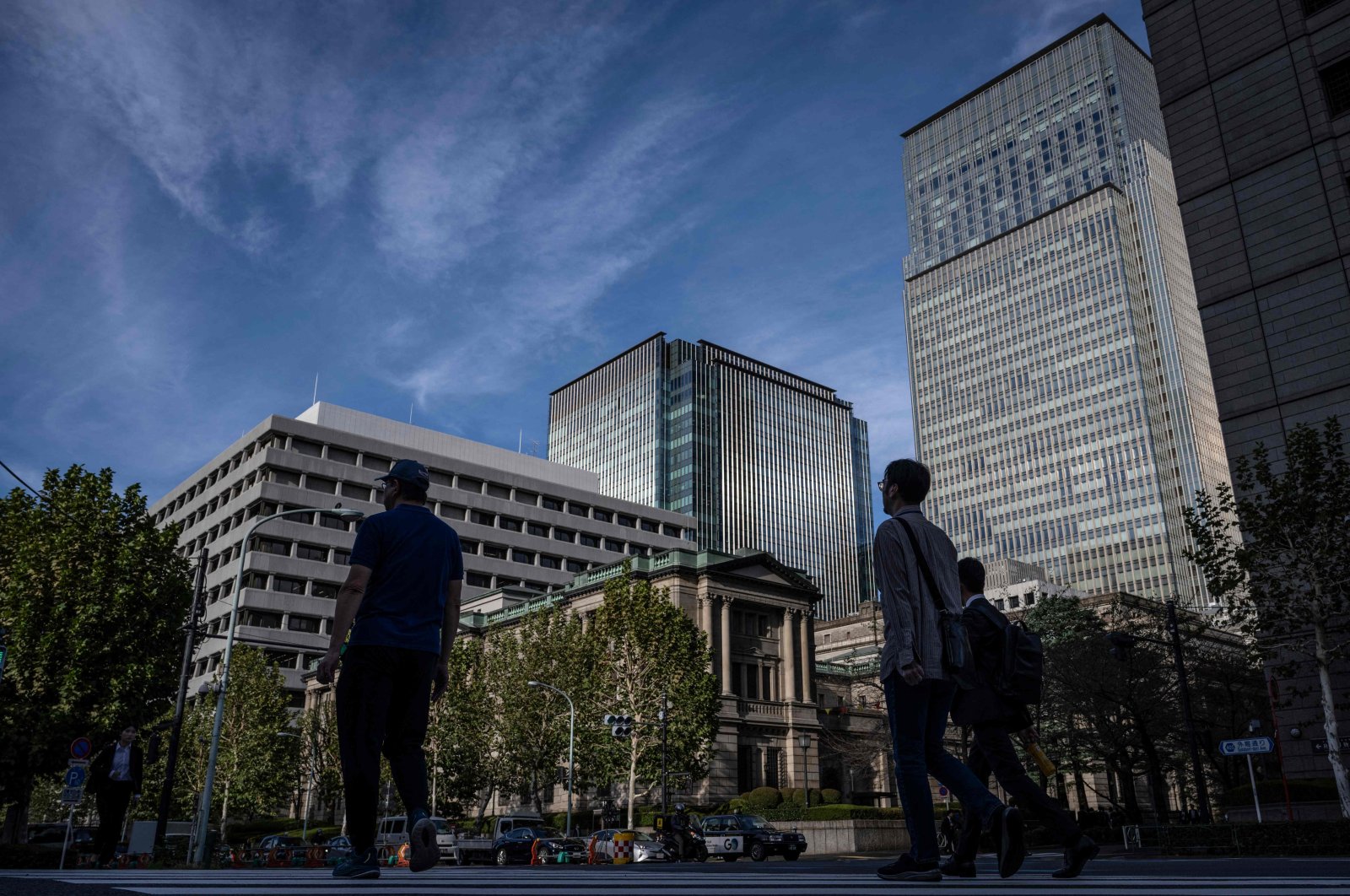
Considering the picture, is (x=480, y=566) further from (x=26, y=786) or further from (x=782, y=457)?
(x=782, y=457)

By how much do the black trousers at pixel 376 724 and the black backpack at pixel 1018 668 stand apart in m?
3.48

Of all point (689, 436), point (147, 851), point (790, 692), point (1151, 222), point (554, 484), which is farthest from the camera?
point (689, 436)

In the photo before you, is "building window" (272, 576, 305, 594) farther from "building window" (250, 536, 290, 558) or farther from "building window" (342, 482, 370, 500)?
"building window" (342, 482, 370, 500)

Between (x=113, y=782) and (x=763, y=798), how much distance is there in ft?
113

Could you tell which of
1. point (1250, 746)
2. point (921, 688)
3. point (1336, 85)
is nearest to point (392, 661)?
point (921, 688)

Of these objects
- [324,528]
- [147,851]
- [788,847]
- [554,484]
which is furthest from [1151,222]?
[147,851]

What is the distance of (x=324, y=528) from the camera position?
7456cm

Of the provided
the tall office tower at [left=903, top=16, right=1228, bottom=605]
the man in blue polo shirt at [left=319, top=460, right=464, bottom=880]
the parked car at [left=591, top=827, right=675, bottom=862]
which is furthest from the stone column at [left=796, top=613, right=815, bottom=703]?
the tall office tower at [left=903, top=16, right=1228, bottom=605]

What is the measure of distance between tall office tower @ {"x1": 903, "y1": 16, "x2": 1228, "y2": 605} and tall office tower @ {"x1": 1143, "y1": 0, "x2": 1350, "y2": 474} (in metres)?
83.7

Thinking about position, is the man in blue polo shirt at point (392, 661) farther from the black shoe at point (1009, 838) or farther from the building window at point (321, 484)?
the building window at point (321, 484)

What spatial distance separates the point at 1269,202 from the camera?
3088 cm

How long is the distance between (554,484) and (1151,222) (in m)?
88.2

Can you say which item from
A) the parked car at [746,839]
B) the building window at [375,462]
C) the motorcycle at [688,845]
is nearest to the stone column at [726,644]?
the parked car at [746,839]

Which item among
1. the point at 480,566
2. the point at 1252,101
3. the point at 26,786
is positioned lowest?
the point at 26,786
